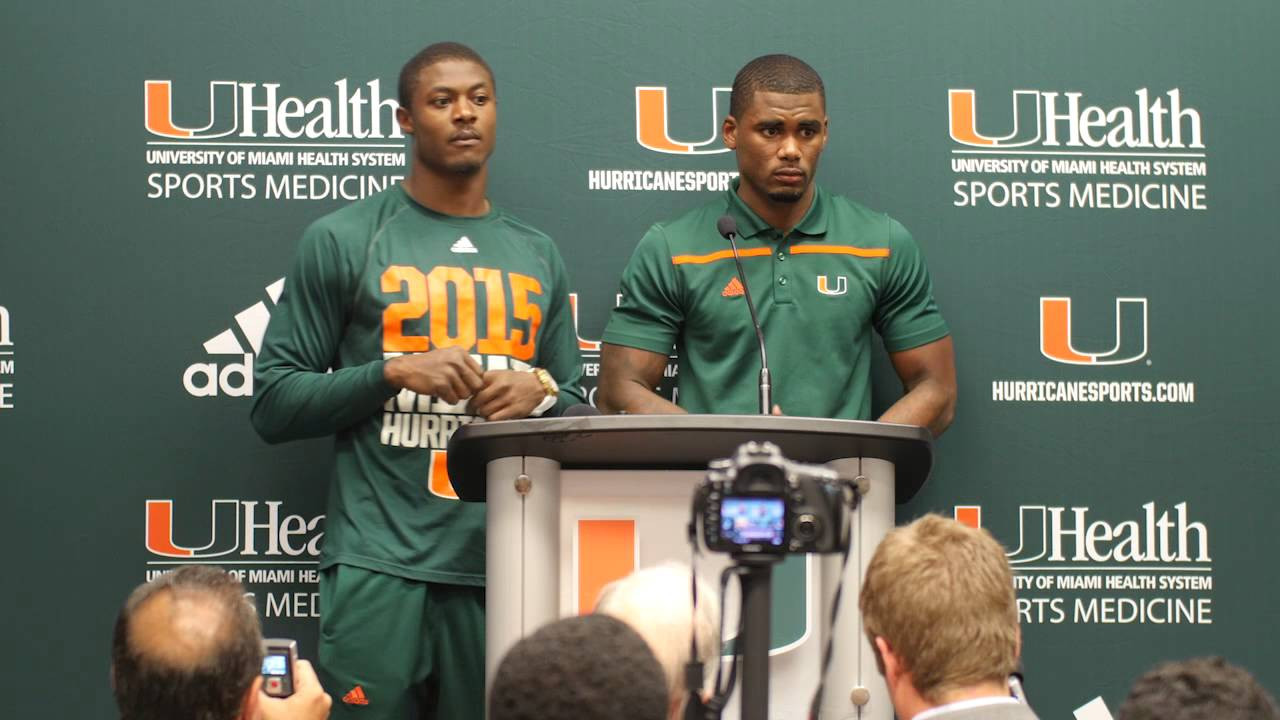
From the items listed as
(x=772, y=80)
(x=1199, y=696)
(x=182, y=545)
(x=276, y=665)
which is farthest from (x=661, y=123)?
(x=1199, y=696)

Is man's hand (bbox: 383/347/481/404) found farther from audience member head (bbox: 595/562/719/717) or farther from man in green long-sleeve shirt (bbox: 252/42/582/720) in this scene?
audience member head (bbox: 595/562/719/717)

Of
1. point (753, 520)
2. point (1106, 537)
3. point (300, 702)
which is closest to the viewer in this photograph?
point (753, 520)

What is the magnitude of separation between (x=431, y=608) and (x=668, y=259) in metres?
1.11

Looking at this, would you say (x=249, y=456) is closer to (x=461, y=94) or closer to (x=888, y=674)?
(x=461, y=94)

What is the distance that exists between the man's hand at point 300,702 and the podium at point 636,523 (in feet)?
1.49

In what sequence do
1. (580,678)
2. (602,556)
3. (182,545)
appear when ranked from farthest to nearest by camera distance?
(182,545)
(602,556)
(580,678)

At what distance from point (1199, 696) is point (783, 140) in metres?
2.49

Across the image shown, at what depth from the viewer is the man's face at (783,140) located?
4082 millimetres

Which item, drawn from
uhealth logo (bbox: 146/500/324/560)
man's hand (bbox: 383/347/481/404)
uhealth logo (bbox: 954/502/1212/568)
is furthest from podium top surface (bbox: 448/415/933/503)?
uhealth logo (bbox: 954/502/1212/568)

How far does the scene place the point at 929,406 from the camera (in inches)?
161

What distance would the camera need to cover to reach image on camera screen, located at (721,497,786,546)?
6.57 ft

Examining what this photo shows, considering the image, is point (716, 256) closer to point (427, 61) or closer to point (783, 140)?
point (783, 140)

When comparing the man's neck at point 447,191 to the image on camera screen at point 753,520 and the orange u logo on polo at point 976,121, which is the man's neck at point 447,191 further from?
the image on camera screen at point 753,520

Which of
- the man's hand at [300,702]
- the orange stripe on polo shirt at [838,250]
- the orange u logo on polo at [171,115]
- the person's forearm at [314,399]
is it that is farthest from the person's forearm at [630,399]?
the man's hand at [300,702]
